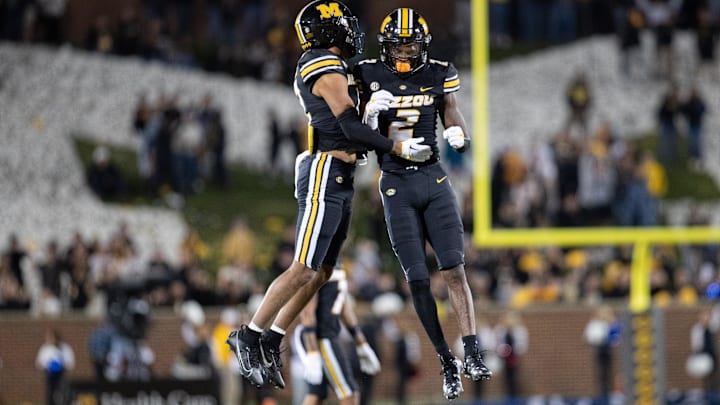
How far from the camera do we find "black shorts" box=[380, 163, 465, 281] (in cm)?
871

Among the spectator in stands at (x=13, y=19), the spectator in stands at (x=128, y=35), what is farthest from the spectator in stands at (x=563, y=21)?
the spectator in stands at (x=13, y=19)

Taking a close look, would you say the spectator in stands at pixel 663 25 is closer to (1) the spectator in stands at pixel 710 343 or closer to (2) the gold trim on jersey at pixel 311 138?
(1) the spectator in stands at pixel 710 343

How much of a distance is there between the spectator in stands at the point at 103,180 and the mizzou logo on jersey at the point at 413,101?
18296 mm

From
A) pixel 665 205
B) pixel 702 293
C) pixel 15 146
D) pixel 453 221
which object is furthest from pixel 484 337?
pixel 453 221

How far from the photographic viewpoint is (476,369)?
8.39 m

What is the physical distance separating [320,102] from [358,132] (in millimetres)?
459

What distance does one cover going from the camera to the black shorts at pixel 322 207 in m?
8.66

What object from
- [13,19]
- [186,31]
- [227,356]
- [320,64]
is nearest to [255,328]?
[320,64]

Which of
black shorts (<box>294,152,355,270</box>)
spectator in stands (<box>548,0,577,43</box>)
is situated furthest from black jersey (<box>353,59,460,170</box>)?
spectator in stands (<box>548,0,577,43</box>)

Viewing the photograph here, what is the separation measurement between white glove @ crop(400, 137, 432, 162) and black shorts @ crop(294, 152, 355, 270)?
1.54 feet

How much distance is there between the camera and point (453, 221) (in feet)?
28.7

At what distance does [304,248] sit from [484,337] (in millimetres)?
13171

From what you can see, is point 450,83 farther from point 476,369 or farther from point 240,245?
point 240,245

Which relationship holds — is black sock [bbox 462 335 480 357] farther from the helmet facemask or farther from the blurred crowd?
the blurred crowd
